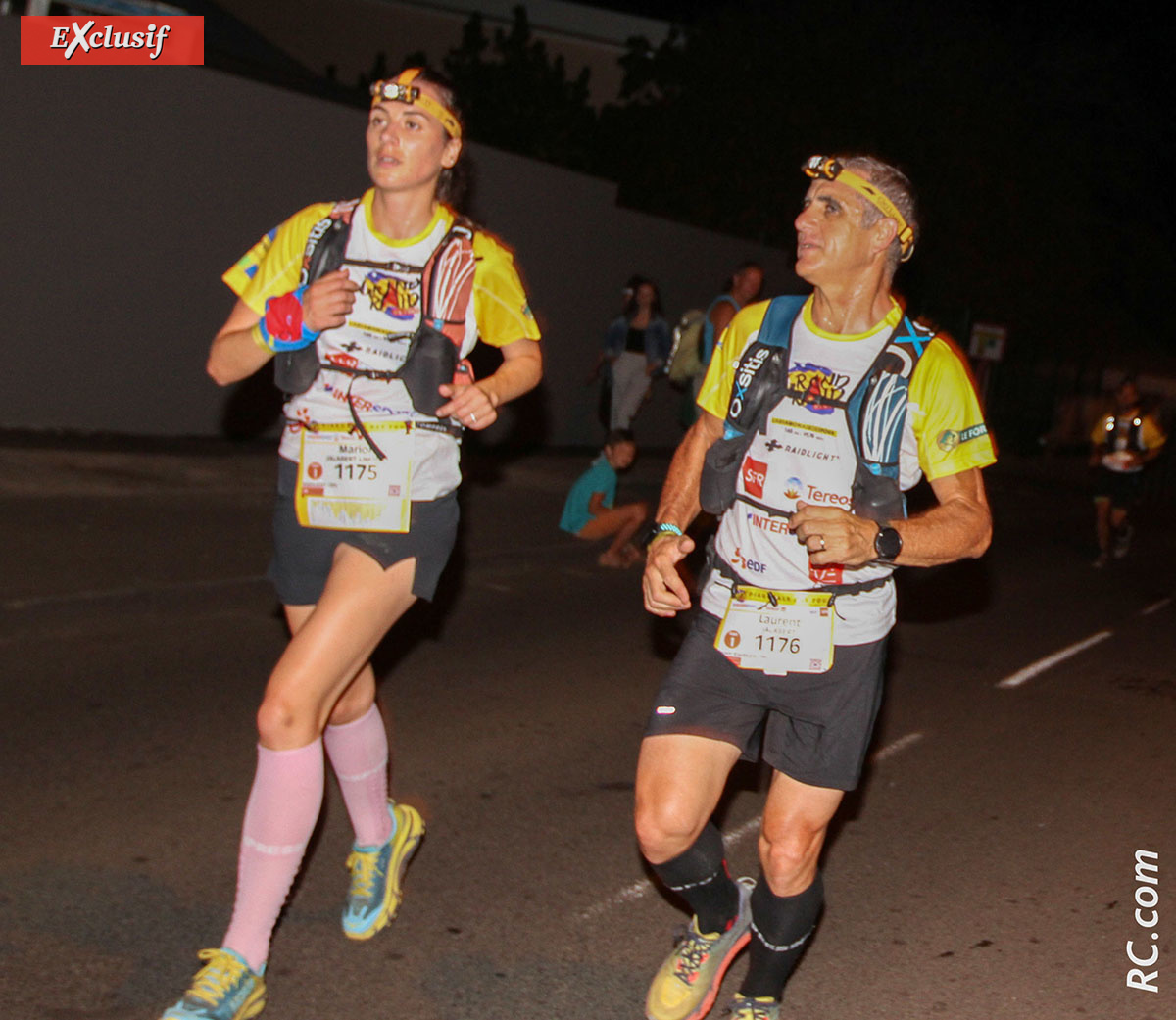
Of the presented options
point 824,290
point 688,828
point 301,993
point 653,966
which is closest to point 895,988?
point 653,966

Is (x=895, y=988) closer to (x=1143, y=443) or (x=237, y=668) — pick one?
(x=237, y=668)

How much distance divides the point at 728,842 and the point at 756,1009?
172cm

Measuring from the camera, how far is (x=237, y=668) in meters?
6.66

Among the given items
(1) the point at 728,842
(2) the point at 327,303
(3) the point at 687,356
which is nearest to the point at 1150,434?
(3) the point at 687,356

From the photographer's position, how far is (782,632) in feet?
10.6

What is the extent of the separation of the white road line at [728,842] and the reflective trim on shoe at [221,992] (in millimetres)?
1257

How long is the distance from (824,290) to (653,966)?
1975mm

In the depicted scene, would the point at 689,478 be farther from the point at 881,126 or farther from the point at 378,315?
the point at 881,126

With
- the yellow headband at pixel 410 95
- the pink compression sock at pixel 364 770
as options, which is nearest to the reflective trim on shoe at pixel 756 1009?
the pink compression sock at pixel 364 770

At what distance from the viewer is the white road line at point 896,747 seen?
6.44 m

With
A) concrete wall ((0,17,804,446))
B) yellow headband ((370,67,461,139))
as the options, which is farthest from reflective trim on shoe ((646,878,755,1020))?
concrete wall ((0,17,804,446))

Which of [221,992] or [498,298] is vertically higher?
[498,298]

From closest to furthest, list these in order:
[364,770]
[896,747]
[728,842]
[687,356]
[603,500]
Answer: [364,770], [728,842], [896,747], [603,500], [687,356]

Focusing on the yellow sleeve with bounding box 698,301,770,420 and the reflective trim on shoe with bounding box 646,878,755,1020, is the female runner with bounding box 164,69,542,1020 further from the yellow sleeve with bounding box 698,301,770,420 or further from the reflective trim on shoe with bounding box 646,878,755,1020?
the reflective trim on shoe with bounding box 646,878,755,1020
